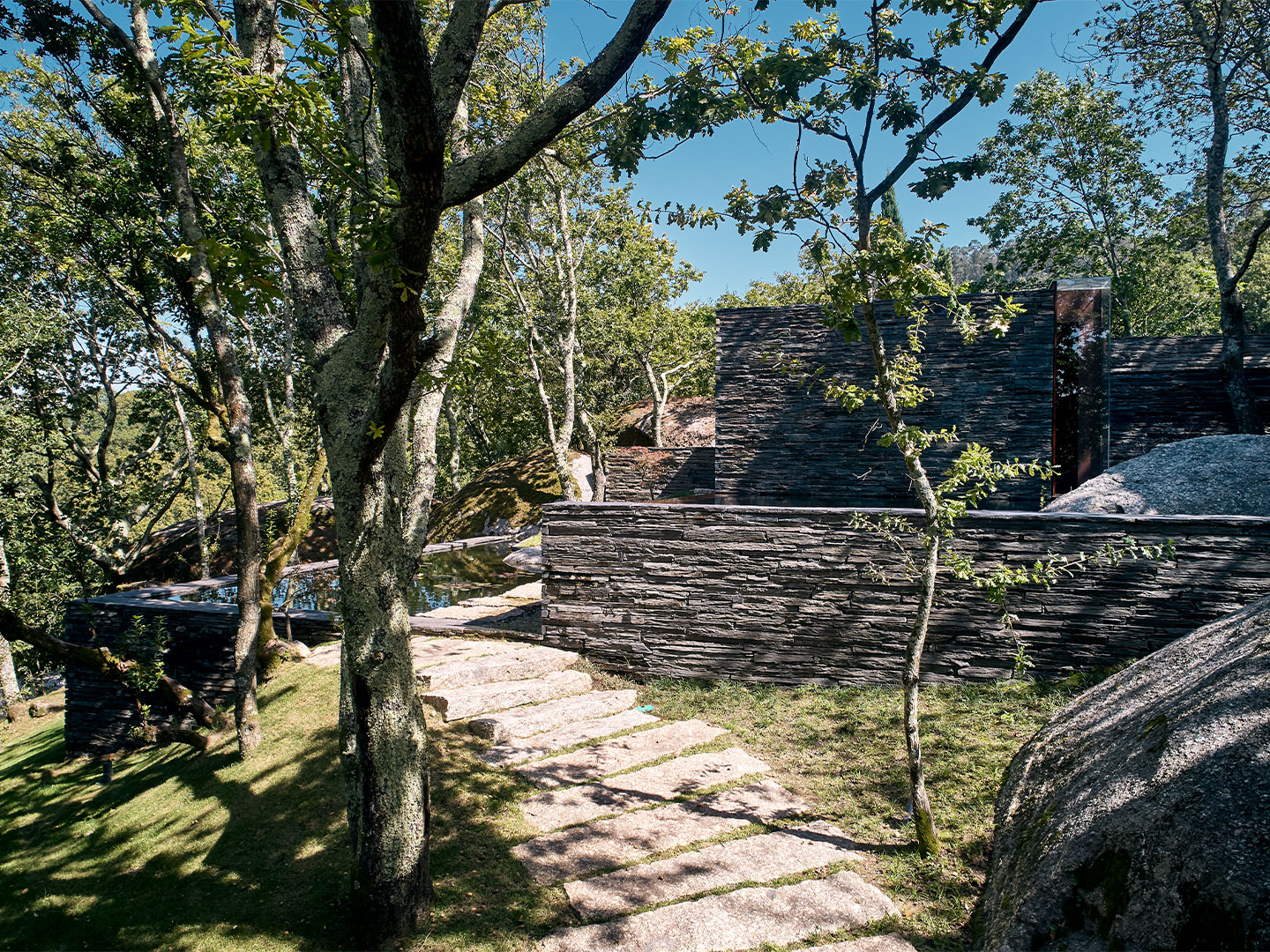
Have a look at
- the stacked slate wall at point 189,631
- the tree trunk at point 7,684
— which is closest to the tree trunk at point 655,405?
the stacked slate wall at point 189,631

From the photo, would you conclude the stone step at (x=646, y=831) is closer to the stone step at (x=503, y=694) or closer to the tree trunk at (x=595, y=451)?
the stone step at (x=503, y=694)

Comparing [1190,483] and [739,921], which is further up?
[1190,483]

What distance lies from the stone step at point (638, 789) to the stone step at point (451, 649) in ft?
7.72

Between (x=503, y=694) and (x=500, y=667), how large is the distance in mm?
429

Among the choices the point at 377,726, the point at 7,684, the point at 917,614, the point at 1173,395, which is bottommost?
the point at 7,684

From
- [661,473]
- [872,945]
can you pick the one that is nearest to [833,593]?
[872,945]

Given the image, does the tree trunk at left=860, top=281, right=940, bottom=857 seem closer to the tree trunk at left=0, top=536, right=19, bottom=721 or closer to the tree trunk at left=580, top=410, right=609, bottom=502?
the tree trunk at left=580, top=410, right=609, bottom=502

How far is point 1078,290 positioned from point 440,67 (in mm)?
9271

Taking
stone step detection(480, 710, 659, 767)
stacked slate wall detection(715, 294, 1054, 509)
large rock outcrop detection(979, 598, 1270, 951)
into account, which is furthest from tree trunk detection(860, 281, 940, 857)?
stacked slate wall detection(715, 294, 1054, 509)

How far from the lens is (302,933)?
3.53 m

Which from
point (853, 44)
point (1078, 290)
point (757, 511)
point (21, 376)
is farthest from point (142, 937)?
point (21, 376)

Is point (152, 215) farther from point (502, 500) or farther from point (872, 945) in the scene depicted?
point (502, 500)

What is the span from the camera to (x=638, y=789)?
481cm

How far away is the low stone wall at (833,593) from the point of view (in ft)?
18.2
